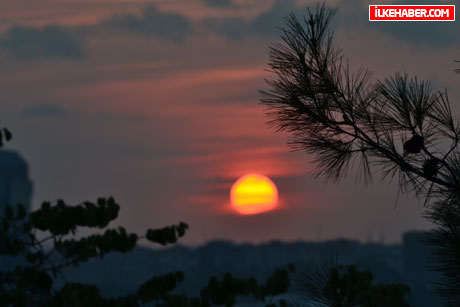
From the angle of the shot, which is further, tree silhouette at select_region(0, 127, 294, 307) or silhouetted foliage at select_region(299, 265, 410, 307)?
tree silhouette at select_region(0, 127, 294, 307)

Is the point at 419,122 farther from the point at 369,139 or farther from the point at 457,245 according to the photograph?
the point at 457,245

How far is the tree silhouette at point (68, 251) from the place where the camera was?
893 cm

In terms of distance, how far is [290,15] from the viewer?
8.02 metres

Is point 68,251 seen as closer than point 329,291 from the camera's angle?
No

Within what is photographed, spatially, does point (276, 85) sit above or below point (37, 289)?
above

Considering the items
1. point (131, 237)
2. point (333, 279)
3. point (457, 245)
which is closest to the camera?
point (457, 245)

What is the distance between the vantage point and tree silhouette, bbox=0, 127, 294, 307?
893 cm

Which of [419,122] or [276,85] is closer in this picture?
[419,122]

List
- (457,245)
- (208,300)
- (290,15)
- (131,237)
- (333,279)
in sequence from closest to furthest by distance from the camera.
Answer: (457,245) < (333,279) < (290,15) < (131,237) < (208,300)

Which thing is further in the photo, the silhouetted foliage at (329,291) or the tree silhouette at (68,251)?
the tree silhouette at (68,251)

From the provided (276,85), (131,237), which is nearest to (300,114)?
(276,85)

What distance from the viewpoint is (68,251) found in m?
9.54

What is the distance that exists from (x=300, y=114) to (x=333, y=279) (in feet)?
4.93

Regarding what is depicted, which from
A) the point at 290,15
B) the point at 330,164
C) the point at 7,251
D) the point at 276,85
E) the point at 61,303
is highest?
the point at 290,15
